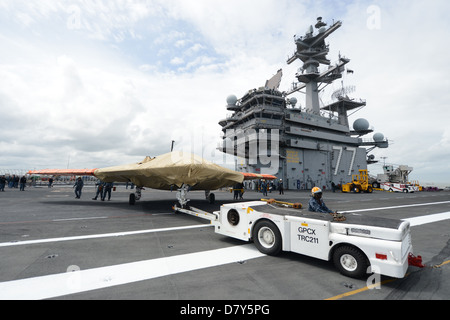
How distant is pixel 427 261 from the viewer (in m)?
5.22

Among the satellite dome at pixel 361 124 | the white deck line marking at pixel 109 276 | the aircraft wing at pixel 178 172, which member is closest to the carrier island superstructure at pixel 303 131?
the satellite dome at pixel 361 124

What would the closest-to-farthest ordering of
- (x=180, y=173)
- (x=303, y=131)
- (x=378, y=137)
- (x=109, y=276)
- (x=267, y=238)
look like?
(x=109, y=276) < (x=267, y=238) < (x=180, y=173) < (x=303, y=131) < (x=378, y=137)

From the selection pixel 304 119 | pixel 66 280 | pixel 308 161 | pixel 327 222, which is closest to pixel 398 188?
pixel 308 161

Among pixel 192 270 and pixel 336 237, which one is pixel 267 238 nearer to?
pixel 336 237

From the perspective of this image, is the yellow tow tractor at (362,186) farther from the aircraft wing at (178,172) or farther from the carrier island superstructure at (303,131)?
the aircraft wing at (178,172)

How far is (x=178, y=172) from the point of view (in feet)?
33.4

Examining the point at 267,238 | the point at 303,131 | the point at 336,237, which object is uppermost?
the point at 303,131

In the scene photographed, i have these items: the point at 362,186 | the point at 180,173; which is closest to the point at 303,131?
the point at 362,186

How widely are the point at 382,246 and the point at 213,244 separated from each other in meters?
4.14

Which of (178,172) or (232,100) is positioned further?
(232,100)

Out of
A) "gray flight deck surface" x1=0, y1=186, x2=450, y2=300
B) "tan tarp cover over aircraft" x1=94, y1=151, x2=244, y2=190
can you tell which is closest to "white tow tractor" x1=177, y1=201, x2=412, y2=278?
"gray flight deck surface" x1=0, y1=186, x2=450, y2=300

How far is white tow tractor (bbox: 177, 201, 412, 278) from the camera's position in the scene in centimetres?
379

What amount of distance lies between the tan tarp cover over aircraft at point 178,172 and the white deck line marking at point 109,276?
5029 millimetres

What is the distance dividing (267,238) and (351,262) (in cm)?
196
